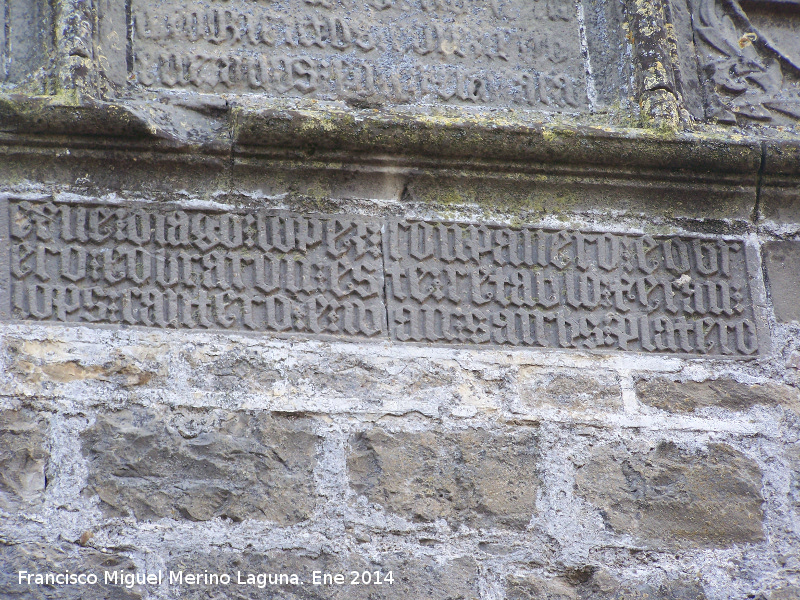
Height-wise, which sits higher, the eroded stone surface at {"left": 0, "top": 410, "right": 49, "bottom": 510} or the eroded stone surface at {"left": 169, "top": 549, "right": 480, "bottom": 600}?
the eroded stone surface at {"left": 0, "top": 410, "right": 49, "bottom": 510}

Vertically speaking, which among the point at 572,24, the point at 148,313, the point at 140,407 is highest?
the point at 572,24

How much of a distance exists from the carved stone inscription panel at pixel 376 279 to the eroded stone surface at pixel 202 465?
23cm

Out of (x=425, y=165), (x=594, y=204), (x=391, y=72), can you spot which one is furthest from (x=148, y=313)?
(x=594, y=204)

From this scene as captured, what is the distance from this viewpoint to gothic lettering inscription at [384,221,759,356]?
2348mm

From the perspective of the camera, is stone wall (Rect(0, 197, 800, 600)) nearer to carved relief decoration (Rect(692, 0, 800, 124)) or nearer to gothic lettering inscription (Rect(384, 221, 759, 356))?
gothic lettering inscription (Rect(384, 221, 759, 356))

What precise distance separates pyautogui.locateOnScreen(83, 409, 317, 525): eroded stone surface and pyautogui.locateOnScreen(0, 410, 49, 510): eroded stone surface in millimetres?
96

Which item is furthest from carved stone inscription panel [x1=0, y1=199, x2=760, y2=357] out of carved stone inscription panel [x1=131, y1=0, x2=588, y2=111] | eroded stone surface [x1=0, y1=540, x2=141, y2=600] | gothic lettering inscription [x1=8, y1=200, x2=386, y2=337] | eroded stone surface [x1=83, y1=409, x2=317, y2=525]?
eroded stone surface [x1=0, y1=540, x2=141, y2=600]

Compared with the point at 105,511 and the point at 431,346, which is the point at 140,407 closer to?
the point at 105,511

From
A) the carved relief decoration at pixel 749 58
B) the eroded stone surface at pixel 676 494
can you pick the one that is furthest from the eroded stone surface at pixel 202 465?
the carved relief decoration at pixel 749 58

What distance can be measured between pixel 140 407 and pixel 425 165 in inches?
35.4

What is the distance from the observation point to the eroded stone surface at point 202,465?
207 cm

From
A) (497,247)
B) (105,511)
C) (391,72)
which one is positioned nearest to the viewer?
(105,511)

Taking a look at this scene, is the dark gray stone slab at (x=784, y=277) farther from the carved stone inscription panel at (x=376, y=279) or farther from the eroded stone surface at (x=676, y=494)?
the eroded stone surface at (x=676, y=494)

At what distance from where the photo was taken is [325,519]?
2.11 metres
